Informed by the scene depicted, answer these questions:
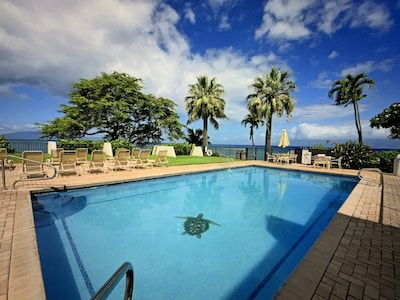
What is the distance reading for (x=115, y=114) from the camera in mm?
22953

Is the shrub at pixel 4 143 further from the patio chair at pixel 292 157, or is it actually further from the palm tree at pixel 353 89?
the palm tree at pixel 353 89

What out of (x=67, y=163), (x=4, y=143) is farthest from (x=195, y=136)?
(x=67, y=163)

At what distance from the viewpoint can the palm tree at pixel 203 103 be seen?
22000 mm

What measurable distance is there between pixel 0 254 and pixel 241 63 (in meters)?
18.4

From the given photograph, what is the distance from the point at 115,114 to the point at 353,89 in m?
27.2

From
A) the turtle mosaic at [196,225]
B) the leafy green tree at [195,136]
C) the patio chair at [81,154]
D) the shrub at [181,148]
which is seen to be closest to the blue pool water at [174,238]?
the turtle mosaic at [196,225]

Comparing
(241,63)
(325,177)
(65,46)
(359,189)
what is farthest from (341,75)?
(65,46)

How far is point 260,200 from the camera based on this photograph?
790 cm

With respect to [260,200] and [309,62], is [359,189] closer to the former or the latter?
[260,200]

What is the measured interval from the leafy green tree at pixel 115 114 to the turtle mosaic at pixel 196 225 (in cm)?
1968

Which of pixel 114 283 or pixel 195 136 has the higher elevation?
pixel 195 136

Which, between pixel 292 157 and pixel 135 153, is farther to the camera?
pixel 292 157

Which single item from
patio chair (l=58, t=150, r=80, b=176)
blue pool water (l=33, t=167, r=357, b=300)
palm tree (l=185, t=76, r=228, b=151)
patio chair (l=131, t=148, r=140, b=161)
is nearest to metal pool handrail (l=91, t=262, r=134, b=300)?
blue pool water (l=33, t=167, r=357, b=300)

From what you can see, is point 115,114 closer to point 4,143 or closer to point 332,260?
point 4,143
